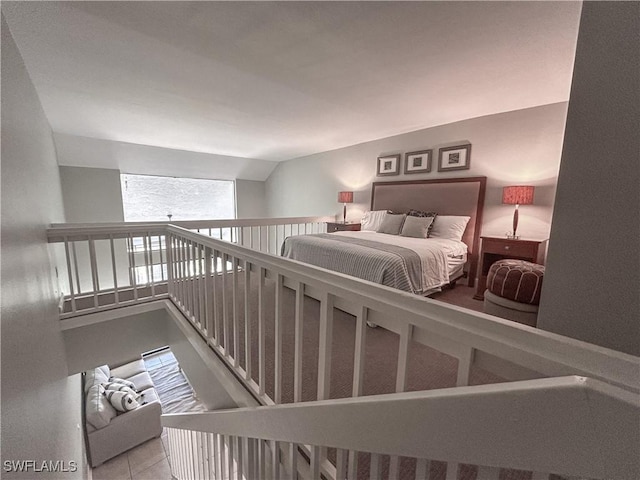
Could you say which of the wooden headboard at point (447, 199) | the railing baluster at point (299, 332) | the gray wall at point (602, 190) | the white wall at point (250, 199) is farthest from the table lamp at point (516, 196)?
the white wall at point (250, 199)

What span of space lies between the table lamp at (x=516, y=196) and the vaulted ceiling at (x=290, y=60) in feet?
2.94

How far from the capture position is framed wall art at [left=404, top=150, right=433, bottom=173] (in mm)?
3710

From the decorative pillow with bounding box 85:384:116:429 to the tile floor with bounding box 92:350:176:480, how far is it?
0.60 metres

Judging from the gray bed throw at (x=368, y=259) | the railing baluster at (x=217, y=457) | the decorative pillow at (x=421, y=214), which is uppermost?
the decorative pillow at (x=421, y=214)

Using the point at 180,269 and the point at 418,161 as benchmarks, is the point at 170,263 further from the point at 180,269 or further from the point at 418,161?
the point at 418,161

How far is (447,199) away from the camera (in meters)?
3.52

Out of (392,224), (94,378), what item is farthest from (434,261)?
(94,378)

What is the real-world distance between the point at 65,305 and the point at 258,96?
9.33 ft

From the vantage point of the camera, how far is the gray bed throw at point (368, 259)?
6.77ft

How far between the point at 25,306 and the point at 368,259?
2.18 meters

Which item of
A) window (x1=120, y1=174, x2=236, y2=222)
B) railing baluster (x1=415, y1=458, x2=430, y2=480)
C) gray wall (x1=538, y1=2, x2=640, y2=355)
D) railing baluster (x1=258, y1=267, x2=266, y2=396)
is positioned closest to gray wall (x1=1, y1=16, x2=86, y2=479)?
railing baluster (x1=258, y1=267, x2=266, y2=396)

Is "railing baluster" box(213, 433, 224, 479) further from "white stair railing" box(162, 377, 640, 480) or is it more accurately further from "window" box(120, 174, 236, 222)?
"window" box(120, 174, 236, 222)

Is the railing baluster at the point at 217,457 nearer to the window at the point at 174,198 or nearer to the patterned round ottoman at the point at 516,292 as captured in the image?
the patterned round ottoman at the point at 516,292

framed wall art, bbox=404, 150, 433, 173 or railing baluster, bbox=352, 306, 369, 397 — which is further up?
framed wall art, bbox=404, 150, 433, 173
